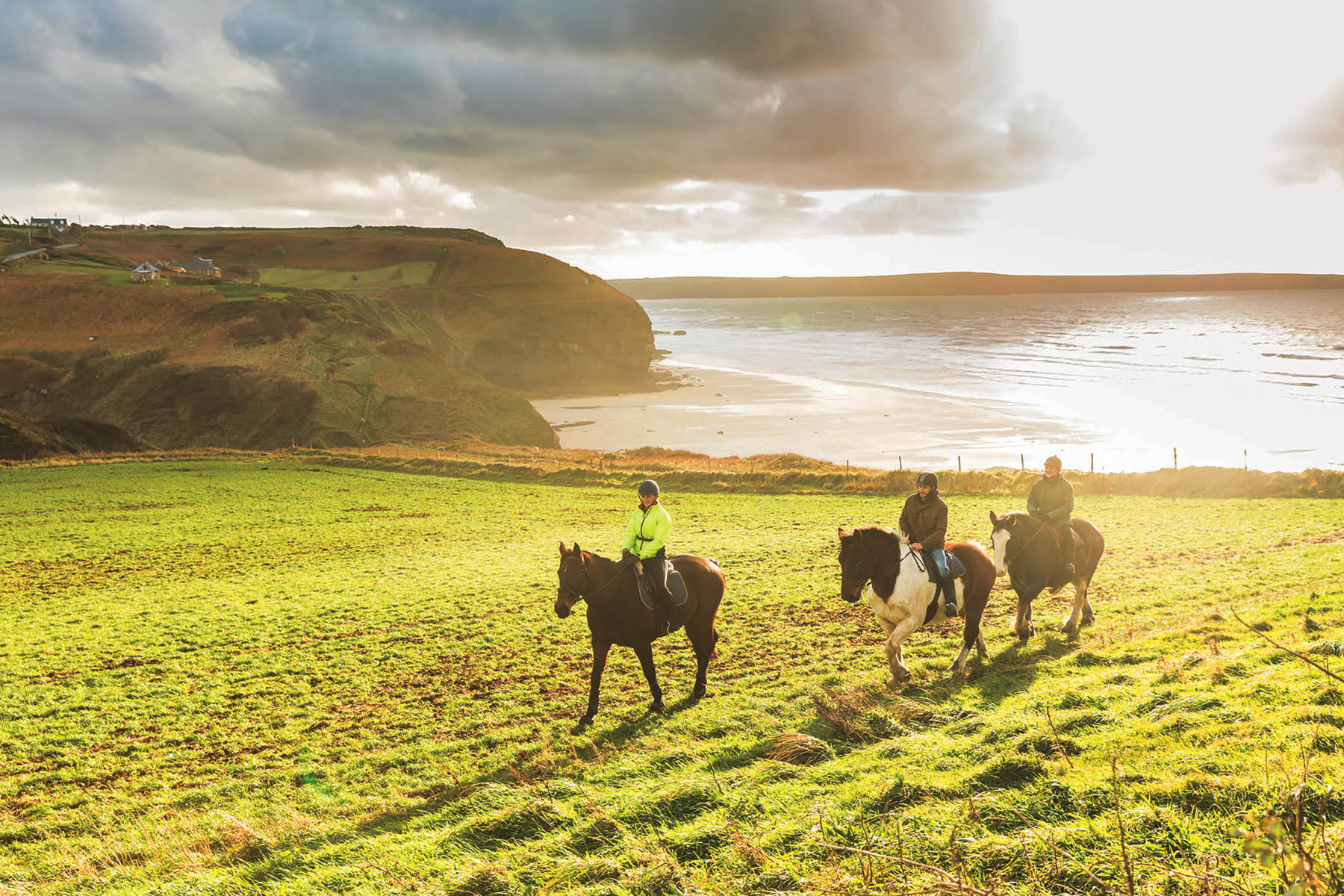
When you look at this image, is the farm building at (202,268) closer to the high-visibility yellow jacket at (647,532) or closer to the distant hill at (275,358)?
the distant hill at (275,358)

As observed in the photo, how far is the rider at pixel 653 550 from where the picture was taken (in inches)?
461

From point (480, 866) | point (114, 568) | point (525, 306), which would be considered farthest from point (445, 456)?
point (525, 306)

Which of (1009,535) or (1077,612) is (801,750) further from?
(1077,612)

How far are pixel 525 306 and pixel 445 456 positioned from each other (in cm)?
8678

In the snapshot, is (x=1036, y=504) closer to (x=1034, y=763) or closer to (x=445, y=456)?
(x=1034, y=763)

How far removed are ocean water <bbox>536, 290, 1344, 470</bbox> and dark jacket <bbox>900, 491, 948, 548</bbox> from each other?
4581 centimetres

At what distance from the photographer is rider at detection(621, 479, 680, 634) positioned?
11.7 m

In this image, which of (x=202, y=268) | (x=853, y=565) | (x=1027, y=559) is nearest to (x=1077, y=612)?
(x=1027, y=559)

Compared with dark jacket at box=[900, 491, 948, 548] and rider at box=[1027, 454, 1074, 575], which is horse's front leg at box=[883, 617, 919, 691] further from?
rider at box=[1027, 454, 1074, 575]

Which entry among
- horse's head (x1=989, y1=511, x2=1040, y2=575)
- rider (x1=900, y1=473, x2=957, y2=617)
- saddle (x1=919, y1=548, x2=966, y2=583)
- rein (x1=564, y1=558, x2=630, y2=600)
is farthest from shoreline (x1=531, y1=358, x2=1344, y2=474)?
rein (x1=564, y1=558, x2=630, y2=600)

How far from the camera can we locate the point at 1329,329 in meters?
160

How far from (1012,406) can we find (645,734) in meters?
81.5

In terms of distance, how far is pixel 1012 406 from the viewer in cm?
8238

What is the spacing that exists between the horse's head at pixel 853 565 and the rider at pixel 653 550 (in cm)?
282
